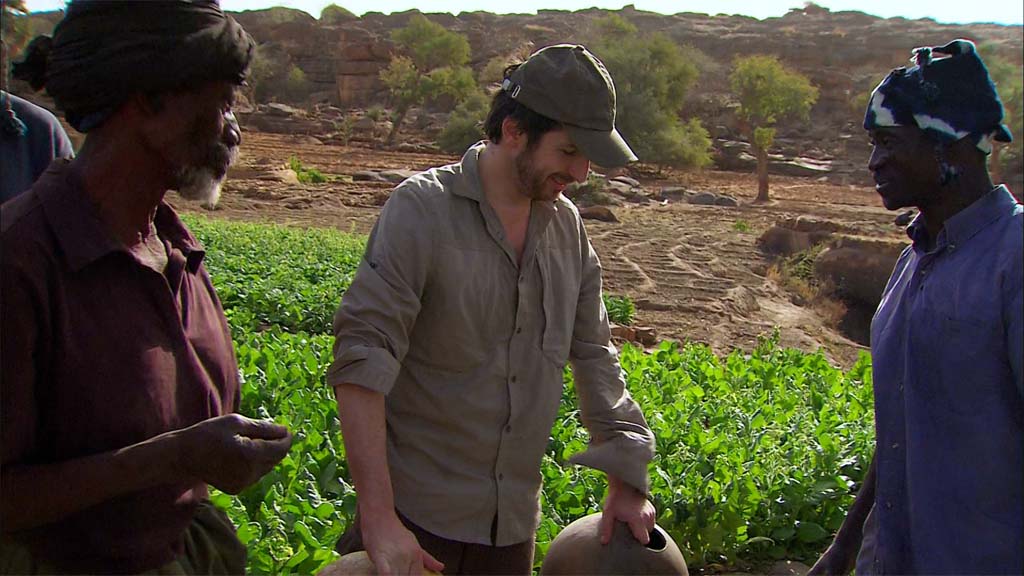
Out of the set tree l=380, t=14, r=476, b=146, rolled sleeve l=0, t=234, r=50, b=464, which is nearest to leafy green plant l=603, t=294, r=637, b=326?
rolled sleeve l=0, t=234, r=50, b=464

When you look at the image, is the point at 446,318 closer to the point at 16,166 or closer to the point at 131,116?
the point at 131,116

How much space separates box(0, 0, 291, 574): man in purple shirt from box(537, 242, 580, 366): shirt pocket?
93 cm

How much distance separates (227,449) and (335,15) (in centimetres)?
7011

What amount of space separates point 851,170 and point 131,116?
130ft

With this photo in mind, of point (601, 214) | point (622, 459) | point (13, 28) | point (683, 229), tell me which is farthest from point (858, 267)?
point (13, 28)

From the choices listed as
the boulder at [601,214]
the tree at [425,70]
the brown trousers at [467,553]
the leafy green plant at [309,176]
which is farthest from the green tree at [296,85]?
the brown trousers at [467,553]

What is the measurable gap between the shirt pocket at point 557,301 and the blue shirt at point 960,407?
0.83m

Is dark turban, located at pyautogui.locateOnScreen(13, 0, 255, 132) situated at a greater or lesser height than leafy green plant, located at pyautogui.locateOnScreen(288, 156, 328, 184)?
greater

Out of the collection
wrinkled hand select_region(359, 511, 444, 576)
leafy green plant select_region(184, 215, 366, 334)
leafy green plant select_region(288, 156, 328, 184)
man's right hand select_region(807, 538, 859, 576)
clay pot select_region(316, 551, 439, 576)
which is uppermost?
wrinkled hand select_region(359, 511, 444, 576)

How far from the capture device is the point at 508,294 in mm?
2533

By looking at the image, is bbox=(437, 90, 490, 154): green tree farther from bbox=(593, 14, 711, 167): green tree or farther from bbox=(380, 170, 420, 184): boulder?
bbox=(380, 170, 420, 184): boulder

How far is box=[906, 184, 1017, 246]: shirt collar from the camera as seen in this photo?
87.3 inches

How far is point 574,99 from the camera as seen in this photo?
8.00 feet

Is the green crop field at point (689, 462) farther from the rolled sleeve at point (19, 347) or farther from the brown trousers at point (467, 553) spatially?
the rolled sleeve at point (19, 347)
